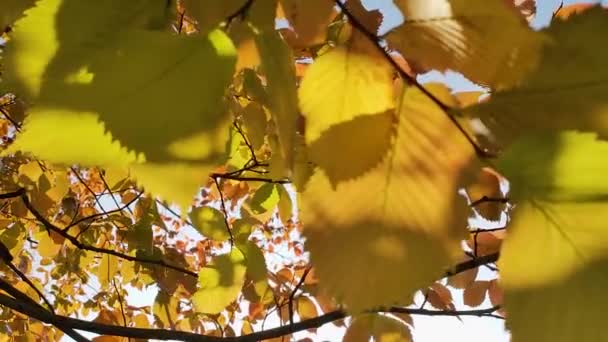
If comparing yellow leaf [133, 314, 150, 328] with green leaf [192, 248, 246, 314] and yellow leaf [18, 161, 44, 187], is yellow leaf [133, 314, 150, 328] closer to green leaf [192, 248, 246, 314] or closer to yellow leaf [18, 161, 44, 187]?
yellow leaf [18, 161, 44, 187]

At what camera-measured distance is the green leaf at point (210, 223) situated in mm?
1592

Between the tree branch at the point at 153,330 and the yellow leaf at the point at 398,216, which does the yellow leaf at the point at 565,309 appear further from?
the tree branch at the point at 153,330

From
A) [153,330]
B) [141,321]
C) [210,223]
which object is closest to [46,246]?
[141,321]

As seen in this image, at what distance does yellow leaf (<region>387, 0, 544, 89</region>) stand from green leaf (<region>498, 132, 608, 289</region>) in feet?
0.17

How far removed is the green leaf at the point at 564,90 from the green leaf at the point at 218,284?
1044 mm

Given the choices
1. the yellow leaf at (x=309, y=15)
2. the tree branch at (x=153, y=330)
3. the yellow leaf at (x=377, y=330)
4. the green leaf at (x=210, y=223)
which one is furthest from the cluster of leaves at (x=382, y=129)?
the green leaf at (x=210, y=223)

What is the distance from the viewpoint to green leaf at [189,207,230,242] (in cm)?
159

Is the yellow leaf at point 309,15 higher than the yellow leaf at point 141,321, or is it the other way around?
the yellow leaf at point 309,15

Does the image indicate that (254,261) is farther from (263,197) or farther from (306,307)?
(306,307)

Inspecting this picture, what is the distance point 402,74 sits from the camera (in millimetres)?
360

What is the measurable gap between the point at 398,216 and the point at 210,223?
1.32 m

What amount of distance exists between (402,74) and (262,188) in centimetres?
114

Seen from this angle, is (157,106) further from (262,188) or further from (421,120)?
(262,188)

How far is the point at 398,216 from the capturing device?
33 cm
